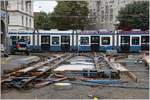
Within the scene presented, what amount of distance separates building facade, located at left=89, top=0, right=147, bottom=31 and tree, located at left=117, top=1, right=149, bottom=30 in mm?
8603

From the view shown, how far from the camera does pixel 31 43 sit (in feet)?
171

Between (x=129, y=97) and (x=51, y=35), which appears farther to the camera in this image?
(x=51, y=35)

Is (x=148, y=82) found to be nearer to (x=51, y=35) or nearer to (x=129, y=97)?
(x=129, y=97)

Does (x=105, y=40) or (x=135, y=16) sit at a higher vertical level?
(x=135, y=16)

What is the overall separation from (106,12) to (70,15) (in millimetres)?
12164

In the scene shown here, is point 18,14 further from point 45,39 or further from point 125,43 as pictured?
point 125,43

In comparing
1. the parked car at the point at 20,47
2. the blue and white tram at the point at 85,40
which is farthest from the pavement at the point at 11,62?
the blue and white tram at the point at 85,40

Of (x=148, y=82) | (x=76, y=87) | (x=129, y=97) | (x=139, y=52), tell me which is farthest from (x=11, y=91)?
(x=139, y=52)

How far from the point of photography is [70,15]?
3191 inches

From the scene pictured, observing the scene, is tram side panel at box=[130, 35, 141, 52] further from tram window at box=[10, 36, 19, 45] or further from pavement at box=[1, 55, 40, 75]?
pavement at box=[1, 55, 40, 75]

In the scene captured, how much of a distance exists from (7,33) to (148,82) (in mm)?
35681

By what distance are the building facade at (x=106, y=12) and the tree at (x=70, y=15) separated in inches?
246

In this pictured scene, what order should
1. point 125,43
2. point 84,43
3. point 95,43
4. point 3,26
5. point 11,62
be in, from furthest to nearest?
1. point 3,26
2. point 84,43
3. point 95,43
4. point 125,43
5. point 11,62

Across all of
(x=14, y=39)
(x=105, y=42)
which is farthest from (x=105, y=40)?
(x=14, y=39)
